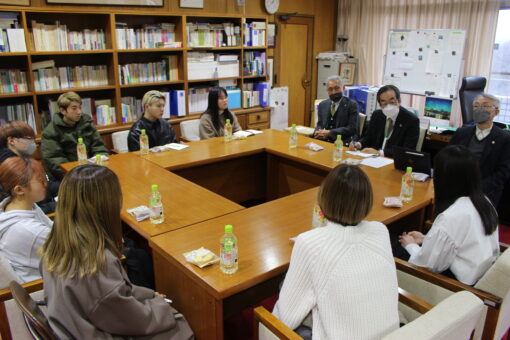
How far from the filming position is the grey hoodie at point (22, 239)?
1.87 m

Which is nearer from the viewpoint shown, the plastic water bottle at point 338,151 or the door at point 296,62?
the plastic water bottle at point 338,151

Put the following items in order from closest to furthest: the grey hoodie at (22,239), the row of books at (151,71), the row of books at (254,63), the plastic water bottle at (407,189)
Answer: the grey hoodie at (22,239), the plastic water bottle at (407,189), the row of books at (151,71), the row of books at (254,63)

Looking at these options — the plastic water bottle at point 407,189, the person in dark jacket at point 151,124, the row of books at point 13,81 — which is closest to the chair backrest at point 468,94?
the plastic water bottle at point 407,189

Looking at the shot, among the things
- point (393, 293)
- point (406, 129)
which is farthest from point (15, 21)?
point (393, 293)

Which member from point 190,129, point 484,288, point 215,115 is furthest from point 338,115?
point 484,288

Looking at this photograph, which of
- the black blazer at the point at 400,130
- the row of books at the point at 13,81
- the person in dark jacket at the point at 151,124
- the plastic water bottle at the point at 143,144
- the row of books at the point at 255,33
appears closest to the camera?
the plastic water bottle at the point at 143,144

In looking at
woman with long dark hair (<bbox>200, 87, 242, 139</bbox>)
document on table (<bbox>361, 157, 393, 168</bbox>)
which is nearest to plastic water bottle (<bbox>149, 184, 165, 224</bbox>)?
document on table (<bbox>361, 157, 393, 168</bbox>)

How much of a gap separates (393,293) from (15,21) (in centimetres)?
416

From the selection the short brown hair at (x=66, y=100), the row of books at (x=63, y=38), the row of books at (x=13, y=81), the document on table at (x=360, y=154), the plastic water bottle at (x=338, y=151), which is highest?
the row of books at (x=63, y=38)

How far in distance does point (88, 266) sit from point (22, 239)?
A: 67 cm

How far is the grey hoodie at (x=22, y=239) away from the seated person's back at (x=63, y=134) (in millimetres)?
1668

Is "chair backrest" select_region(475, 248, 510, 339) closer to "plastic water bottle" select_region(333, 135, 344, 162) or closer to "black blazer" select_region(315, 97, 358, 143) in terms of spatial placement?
"plastic water bottle" select_region(333, 135, 344, 162)

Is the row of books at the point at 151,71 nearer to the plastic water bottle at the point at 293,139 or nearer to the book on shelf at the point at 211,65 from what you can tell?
the book on shelf at the point at 211,65

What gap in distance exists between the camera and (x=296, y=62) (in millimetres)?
6781
